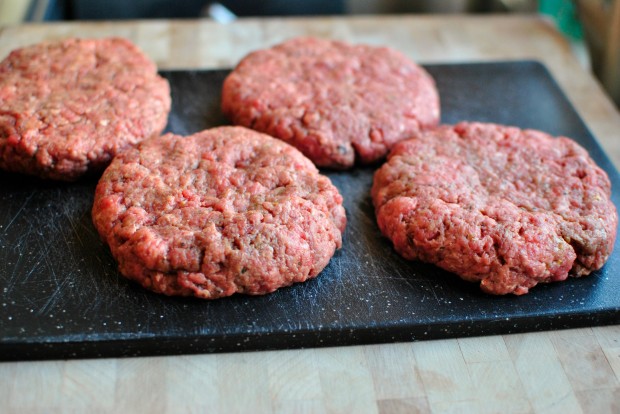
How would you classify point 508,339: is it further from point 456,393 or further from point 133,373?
point 133,373

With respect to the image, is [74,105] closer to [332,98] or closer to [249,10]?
[332,98]

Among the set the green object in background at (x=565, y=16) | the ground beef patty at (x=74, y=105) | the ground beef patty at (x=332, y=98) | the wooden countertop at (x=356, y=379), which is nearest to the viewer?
the wooden countertop at (x=356, y=379)

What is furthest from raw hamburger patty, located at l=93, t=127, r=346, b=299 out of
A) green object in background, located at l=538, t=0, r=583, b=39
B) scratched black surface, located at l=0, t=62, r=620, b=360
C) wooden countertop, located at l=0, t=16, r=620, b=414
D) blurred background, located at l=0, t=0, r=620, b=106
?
green object in background, located at l=538, t=0, r=583, b=39

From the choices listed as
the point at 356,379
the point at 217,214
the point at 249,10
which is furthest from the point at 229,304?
the point at 249,10

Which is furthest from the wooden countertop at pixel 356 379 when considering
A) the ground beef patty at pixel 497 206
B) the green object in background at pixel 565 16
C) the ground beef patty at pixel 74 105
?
the green object in background at pixel 565 16

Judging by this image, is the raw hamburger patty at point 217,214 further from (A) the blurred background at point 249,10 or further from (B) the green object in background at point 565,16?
(B) the green object in background at point 565,16

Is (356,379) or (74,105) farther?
(74,105)
